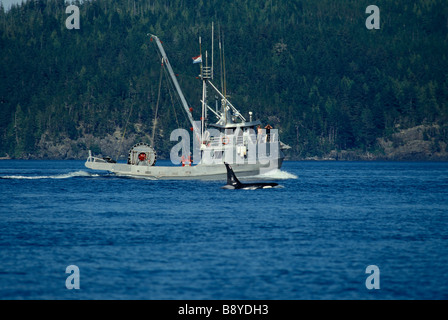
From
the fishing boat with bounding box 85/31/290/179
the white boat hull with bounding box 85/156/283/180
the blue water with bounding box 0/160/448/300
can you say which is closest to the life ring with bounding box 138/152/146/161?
the fishing boat with bounding box 85/31/290/179

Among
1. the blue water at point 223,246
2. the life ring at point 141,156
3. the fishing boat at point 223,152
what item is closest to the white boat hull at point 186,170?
the fishing boat at point 223,152

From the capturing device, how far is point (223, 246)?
4638 centimetres

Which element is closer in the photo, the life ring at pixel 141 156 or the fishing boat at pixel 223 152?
the fishing boat at pixel 223 152

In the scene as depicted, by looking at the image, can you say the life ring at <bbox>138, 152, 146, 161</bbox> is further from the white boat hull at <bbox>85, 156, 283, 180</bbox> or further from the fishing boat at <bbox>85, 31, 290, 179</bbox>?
the white boat hull at <bbox>85, 156, 283, 180</bbox>

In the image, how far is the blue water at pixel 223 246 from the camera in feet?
114

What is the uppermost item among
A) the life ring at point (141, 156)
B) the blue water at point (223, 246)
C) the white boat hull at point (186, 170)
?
the life ring at point (141, 156)

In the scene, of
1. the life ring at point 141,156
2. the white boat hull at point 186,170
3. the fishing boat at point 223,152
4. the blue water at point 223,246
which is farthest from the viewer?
the life ring at point 141,156

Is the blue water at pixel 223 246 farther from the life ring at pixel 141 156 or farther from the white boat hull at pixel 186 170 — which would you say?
the life ring at pixel 141 156

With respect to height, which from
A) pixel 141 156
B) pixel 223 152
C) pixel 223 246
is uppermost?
pixel 223 152

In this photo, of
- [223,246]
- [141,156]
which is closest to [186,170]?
[141,156]

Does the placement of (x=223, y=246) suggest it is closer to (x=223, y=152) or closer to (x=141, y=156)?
(x=223, y=152)

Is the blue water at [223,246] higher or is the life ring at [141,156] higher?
the life ring at [141,156]

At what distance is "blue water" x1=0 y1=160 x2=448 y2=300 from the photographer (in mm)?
34844

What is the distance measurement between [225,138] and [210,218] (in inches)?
1517
